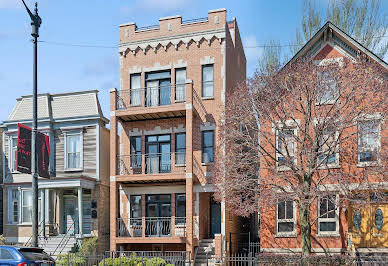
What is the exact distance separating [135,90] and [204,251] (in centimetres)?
904

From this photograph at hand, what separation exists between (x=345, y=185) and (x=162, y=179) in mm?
9017

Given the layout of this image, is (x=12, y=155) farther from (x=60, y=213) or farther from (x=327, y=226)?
(x=327, y=226)

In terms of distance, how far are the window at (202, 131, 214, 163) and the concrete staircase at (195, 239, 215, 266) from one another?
13.4ft

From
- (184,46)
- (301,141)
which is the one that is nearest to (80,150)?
(184,46)

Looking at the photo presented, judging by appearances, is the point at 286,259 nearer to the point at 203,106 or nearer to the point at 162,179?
the point at 162,179

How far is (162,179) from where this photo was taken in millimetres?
23594

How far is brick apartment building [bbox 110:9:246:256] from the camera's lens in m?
24.0

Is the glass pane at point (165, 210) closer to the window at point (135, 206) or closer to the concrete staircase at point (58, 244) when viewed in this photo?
the window at point (135, 206)

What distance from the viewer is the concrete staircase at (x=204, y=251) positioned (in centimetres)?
2277

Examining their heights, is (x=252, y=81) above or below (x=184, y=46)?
below

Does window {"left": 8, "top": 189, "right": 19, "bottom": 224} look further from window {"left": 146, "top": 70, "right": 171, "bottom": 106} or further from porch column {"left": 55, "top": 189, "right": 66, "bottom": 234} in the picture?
window {"left": 146, "top": 70, "right": 171, "bottom": 106}

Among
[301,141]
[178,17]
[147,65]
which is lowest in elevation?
[301,141]

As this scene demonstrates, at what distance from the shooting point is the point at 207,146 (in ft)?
80.9

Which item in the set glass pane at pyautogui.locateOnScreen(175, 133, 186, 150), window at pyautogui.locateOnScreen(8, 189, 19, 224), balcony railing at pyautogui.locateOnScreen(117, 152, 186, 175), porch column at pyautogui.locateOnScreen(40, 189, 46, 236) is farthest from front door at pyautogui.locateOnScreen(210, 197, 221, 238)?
window at pyautogui.locateOnScreen(8, 189, 19, 224)
